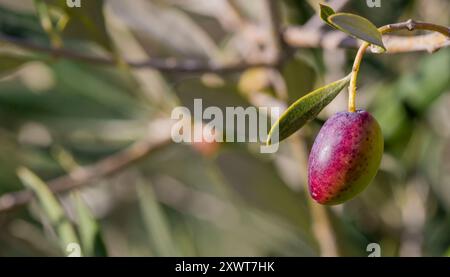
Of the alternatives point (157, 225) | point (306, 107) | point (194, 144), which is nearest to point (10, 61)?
point (194, 144)

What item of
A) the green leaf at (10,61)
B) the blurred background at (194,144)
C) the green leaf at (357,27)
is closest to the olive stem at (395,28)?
the green leaf at (357,27)

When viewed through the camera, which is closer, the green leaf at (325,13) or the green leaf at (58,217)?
the green leaf at (325,13)

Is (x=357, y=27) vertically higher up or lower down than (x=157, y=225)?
lower down

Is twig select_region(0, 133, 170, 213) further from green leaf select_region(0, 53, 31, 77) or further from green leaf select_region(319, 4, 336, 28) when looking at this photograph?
green leaf select_region(319, 4, 336, 28)

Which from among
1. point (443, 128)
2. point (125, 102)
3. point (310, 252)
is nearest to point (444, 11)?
point (443, 128)

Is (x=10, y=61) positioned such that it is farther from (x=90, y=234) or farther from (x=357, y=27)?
(x=357, y=27)

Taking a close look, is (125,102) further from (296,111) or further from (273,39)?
(296,111)

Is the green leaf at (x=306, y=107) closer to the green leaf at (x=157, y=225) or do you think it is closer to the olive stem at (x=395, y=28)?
the olive stem at (x=395, y=28)
